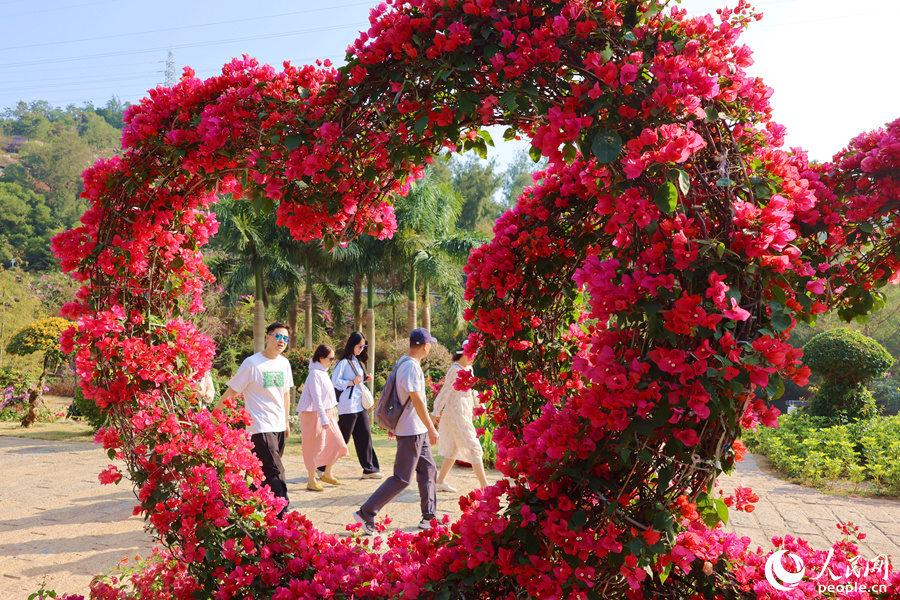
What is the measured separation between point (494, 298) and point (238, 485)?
1606 millimetres

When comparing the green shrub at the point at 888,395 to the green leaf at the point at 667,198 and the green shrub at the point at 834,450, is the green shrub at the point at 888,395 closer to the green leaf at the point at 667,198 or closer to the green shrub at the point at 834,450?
the green shrub at the point at 834,450

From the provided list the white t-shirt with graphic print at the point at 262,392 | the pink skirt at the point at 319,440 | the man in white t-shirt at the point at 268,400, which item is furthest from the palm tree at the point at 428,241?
the white t-shirt with graphic print at the point at 262,392

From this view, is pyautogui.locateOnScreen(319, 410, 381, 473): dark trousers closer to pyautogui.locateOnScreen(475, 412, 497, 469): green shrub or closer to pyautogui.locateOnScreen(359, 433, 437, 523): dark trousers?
pyautogui.locateOnScreen(475, 412, 497, 469): green shrub

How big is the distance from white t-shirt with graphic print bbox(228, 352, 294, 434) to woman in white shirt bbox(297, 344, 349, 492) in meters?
0.57

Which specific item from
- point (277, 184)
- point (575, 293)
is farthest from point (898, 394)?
point (277, 184)

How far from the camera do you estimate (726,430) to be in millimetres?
1725

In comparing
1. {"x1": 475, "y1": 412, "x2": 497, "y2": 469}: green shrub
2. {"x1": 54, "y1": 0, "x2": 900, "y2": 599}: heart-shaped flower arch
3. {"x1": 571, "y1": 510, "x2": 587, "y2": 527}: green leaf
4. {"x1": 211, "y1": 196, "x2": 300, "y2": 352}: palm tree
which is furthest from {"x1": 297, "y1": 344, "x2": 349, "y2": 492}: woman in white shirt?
{"x1": 211, "y1": 196, "x2": 300, "y2": 352}: palm tree

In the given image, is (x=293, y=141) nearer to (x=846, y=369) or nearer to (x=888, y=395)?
(x=846, y=369)

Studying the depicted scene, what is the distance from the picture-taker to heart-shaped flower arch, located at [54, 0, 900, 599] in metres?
1.68

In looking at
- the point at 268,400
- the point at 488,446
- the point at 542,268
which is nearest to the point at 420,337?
the point at 268,400

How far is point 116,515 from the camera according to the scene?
5270mm

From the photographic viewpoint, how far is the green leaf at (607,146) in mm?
1704

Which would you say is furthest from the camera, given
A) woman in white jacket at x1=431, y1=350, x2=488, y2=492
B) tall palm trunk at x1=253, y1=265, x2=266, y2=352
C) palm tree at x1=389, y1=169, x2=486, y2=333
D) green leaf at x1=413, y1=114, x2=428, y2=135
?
palm tree at x1=389, y1=169, x2=486, y2=333

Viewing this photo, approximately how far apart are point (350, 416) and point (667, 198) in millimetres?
5334
